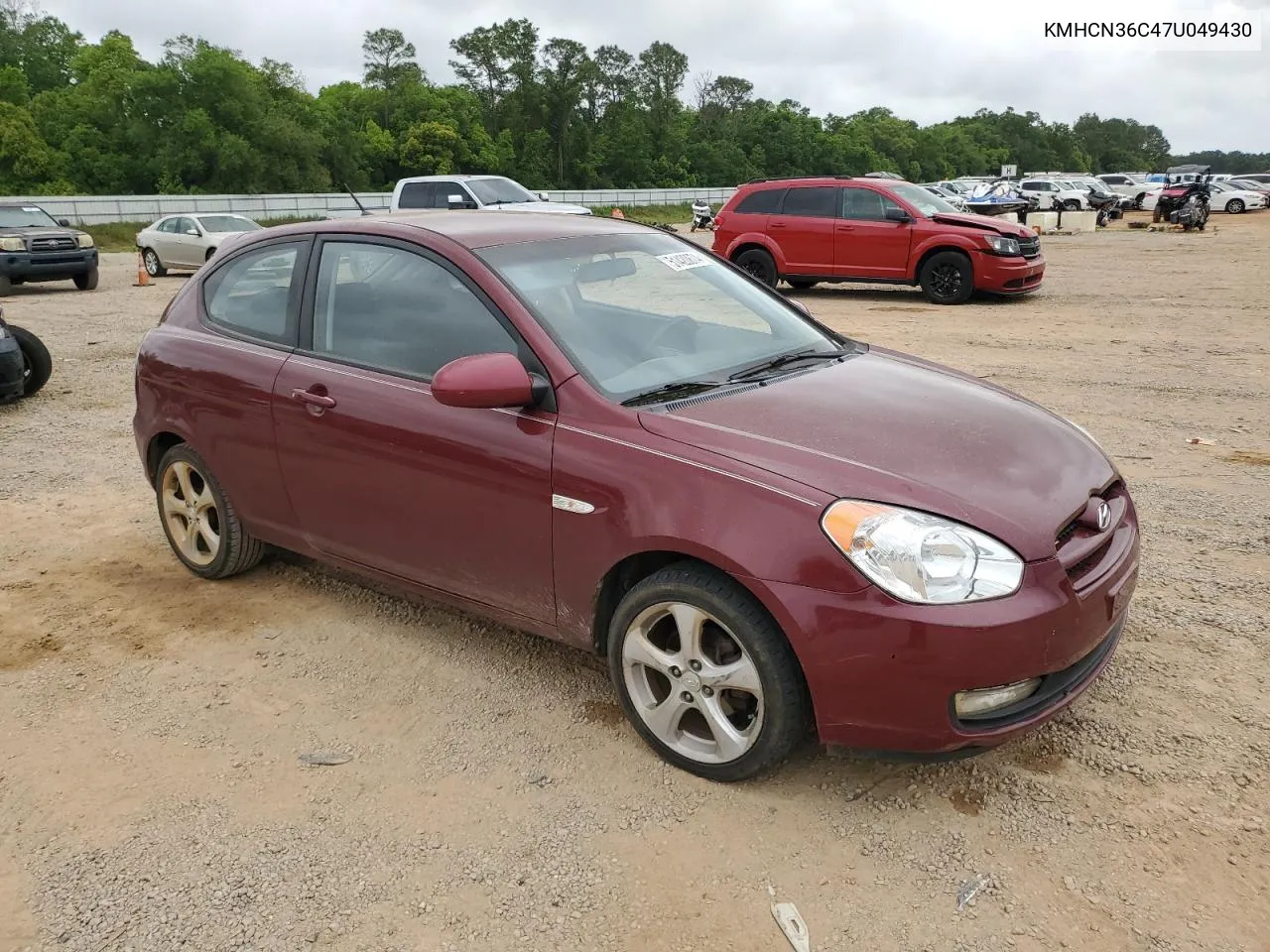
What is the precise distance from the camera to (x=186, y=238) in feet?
70.4

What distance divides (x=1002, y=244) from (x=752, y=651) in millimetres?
12740

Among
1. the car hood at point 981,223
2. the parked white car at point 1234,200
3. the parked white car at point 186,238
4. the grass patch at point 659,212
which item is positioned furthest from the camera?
the grass patch at point 659,212

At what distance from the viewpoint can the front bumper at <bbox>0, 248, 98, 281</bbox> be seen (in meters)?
17.6

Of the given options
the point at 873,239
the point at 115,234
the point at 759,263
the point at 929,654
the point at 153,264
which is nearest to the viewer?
the point at 929,654

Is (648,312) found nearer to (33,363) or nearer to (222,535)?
(222,535)

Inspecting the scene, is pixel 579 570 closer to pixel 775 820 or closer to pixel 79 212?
pixel 775 820

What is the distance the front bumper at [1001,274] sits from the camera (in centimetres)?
1402

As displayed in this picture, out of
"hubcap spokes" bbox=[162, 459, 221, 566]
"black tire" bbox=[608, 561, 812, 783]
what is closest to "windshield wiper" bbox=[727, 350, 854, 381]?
"black tire" bbox=[608, 561, 812, 783]

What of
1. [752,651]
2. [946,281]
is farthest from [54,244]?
[752,651]

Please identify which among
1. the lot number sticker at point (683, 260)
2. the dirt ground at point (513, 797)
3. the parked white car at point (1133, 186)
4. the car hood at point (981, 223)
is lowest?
the dirt ground at point (513, 797)

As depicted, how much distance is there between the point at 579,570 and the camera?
317 cm

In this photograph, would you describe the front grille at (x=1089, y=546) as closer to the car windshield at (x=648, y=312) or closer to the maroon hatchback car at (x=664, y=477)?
the maroon hatchback car at (x=664, y=477)

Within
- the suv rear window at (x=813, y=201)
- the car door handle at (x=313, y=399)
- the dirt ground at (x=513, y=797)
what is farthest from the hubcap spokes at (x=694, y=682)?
the suv rear window at (x=813, y=201)

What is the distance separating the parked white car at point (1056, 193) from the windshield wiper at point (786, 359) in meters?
43.8
